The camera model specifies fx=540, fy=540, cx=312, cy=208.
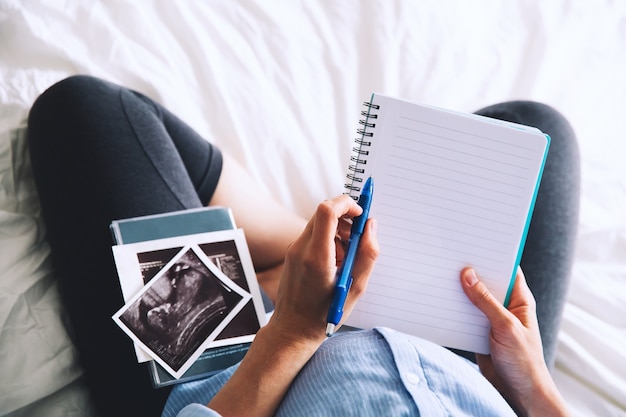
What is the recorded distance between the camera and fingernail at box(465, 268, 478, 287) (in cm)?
71

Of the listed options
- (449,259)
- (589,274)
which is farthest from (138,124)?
(589,274)

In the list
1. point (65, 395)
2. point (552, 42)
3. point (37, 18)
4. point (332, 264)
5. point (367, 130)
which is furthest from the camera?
point (552, 42)

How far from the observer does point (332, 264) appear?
0.55 metres

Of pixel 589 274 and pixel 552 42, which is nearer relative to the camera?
pixel 589 274

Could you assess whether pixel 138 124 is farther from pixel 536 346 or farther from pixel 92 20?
pixel 536 346

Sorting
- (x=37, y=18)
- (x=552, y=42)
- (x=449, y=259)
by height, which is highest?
(x=552, y=42)

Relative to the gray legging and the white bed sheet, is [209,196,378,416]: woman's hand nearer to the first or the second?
the gray legging

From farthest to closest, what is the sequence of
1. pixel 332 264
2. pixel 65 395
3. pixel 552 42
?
pixel 552 42, pixel 65 395, pixel 332 264

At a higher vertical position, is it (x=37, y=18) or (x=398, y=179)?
(x=37, y=18)

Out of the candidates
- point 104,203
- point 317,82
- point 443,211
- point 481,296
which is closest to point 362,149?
point 443,211

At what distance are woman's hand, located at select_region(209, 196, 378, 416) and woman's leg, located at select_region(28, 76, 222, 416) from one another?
19cm

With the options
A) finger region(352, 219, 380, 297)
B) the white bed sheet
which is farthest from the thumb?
the white bed sheet

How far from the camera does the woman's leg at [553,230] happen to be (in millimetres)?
872

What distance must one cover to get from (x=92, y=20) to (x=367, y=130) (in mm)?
638
